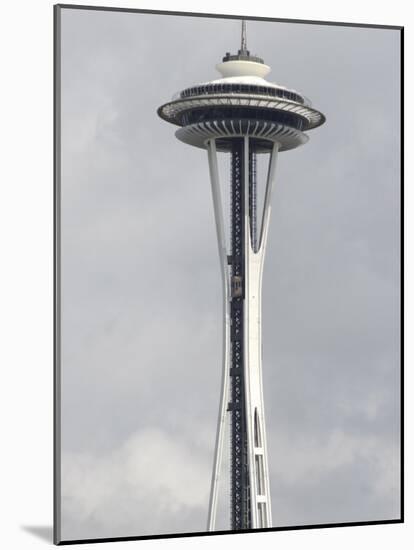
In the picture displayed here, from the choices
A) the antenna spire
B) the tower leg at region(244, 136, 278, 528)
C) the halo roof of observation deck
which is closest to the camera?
the antenna spire

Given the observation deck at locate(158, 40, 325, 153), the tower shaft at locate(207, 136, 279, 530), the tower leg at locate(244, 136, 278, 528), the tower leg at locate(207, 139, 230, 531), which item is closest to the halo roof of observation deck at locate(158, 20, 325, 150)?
the observation deck at locate(158, 40, 325, 153)

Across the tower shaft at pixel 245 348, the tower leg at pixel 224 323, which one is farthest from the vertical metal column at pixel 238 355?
the tower leg at pixel 224 323

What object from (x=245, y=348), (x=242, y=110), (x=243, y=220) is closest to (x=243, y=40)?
(x=242, y=110)

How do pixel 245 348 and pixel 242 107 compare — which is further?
pixel 242 107

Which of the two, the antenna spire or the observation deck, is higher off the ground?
the antenna spire

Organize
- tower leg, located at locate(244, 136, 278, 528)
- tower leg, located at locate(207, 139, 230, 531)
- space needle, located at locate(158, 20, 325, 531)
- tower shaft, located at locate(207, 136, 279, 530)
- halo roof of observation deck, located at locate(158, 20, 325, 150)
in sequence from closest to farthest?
halo roof of observation deck, located at locate(158, 20, 325, 150), tower leg, located at locate(207, 139, 230, 531), space needle, located at locate(158, 20, 325, 531), tower shaft, located at locate(207, 136, 279, 530), tower leg, located at locate(244, 136, 278, 528)

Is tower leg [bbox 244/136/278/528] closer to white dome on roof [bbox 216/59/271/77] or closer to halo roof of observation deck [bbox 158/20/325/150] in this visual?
halo roof of observation deck [bbox 158/20/325/150]

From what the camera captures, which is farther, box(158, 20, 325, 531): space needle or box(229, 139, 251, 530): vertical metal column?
box(229, 139, 251, 530): vertical metal column

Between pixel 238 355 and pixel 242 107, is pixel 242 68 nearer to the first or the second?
pixel 242 107
